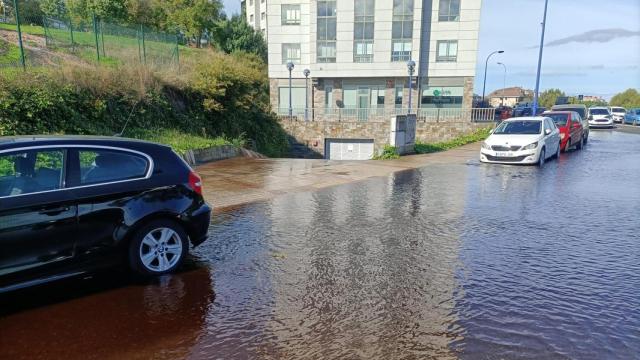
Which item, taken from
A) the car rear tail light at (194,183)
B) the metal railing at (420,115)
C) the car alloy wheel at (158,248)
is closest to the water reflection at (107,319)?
the car alloy wheel at (158,248)

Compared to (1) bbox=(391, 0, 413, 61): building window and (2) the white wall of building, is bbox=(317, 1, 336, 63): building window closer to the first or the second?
(2) the white wall of building

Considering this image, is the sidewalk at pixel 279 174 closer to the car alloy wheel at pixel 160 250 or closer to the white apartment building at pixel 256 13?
the car alloy wheel at pixel 160 250

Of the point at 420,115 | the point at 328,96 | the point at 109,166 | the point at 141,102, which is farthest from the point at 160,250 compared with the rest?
the point at 328,96

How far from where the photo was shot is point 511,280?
495cm

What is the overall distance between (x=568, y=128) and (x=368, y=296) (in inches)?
685

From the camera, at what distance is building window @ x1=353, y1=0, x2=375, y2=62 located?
3994 centimetres

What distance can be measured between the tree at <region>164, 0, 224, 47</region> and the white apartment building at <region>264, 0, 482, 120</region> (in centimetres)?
1437

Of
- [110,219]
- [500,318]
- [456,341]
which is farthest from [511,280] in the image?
[110,219]

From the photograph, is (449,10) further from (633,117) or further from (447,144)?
(447,144)

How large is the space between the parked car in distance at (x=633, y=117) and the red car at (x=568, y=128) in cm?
2462

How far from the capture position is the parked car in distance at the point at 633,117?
3834 centimetres

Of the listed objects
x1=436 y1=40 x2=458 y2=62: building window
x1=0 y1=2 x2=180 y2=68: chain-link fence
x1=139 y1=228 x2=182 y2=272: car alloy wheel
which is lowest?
x1=139 y1=228 x2=182 y2=272: car alloy wheel

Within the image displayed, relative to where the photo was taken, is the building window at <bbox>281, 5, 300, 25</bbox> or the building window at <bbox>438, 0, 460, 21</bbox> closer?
the building window at <bbox>438, 0, 460, 21</bbox>

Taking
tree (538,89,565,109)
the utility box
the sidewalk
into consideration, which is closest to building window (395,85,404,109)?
the utility box
